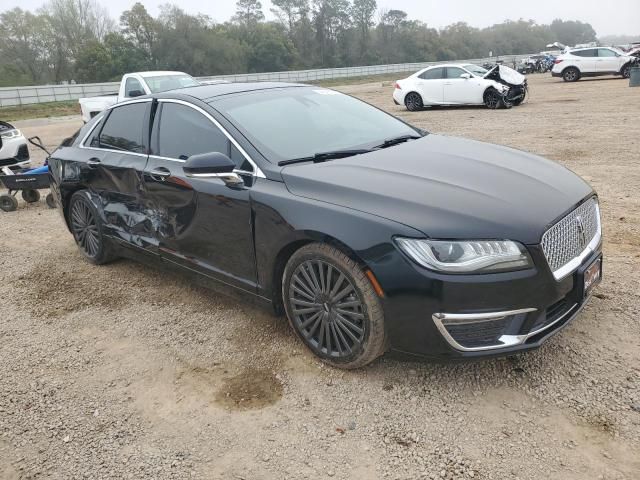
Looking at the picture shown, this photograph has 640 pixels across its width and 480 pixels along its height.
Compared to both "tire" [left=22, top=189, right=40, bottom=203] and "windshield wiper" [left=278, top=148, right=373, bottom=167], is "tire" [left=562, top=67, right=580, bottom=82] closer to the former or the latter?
"tire" [left=22, top=189, right=40, bottom=203]

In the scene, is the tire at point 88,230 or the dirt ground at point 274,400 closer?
the dirt ground at point 274,400

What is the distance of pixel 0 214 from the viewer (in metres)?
7.83

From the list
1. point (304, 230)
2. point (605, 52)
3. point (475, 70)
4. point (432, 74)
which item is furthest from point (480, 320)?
point (605, 52)

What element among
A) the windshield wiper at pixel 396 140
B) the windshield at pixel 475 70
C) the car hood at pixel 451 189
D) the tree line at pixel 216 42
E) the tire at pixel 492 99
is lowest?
the car hood at pixel 451 189

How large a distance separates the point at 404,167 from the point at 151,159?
197 cm

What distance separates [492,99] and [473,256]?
15252 millimetres

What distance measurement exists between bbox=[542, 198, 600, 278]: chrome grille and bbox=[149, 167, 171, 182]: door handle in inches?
100

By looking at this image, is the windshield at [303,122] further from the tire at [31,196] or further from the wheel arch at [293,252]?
the tire at [31,196]

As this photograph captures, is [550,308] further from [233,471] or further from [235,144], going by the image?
[235,144]

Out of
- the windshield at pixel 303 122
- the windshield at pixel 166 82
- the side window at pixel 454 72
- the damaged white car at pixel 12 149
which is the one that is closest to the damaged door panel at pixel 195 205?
the windshield at pixel 303 122

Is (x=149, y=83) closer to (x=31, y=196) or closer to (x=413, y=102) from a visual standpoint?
(x=31, y=196)

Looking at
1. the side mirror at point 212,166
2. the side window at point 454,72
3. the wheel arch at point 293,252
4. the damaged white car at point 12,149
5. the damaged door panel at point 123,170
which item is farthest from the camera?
the side window at point 454,72

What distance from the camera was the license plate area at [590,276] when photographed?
2878 mm

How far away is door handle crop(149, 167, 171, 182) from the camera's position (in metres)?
3.84
